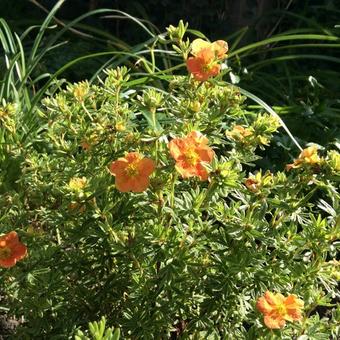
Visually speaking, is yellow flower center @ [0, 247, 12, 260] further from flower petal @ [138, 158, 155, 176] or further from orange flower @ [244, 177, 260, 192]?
orange flower @ [244, 177, 260, 192]

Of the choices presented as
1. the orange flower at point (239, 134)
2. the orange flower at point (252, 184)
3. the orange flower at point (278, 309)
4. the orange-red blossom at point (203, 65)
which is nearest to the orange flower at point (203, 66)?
the orange-red blossom at point (203, 65)

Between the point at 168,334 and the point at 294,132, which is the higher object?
the point at 168,334

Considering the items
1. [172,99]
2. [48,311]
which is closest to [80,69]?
[172,99]

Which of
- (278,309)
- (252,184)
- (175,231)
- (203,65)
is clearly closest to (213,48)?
(203,65)

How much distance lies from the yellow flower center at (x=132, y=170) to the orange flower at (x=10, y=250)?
382mm

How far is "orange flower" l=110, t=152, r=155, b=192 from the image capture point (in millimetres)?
1836

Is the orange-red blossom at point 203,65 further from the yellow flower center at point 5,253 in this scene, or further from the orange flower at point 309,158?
the yellow flower center at point 5,253

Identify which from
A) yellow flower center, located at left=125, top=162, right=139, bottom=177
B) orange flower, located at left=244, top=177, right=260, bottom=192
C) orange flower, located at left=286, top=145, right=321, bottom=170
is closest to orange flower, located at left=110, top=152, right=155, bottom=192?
yellow flower center, located at left=125, top=162, right=139, bottom=177

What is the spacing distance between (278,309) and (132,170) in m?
0.45

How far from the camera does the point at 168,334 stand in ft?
6.82

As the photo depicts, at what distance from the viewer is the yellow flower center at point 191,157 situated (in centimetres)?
181

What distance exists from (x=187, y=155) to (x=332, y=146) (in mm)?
1729

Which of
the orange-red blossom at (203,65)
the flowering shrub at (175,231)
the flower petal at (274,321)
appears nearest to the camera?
the flower petal at (274,321)

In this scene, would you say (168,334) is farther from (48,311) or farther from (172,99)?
(172,99)
